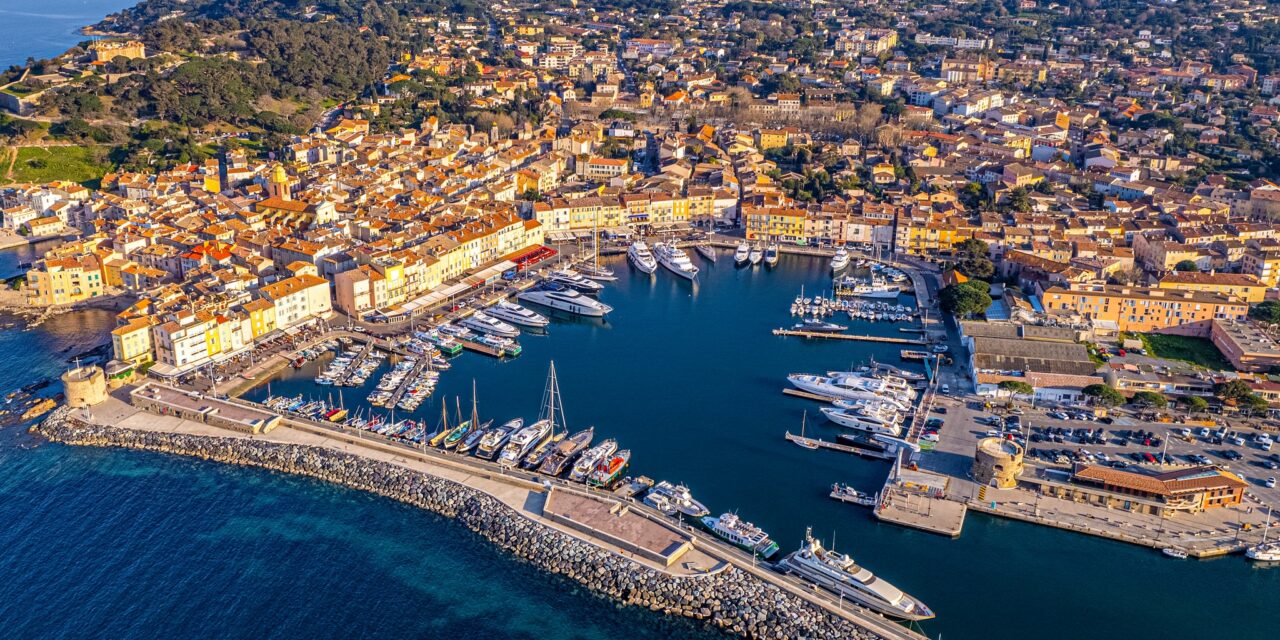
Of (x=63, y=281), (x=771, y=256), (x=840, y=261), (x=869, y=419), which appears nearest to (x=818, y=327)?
(x=840, y=261)

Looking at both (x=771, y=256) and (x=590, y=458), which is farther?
(x=771, y=256)

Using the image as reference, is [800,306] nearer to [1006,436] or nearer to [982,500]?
[1006,436]

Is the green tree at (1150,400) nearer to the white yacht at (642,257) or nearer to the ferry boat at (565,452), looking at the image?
the ferry boat at (565,452)

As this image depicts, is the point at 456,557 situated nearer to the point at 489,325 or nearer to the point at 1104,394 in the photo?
the point at 489,325

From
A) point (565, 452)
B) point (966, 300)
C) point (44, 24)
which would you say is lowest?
point (565, 452)

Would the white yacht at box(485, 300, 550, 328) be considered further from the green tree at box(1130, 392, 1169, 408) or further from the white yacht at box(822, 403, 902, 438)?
the green tree at box(1130, 392, 1169, 408)

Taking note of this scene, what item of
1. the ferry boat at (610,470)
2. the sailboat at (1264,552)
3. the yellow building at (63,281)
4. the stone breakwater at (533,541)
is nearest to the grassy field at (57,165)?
the yellow building at (63,281)

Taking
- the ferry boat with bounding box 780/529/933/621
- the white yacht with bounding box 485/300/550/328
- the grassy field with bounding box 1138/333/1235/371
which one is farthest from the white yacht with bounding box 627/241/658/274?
the ferry boat with bounding box 780/529/933/621

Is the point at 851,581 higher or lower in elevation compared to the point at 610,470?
lower
